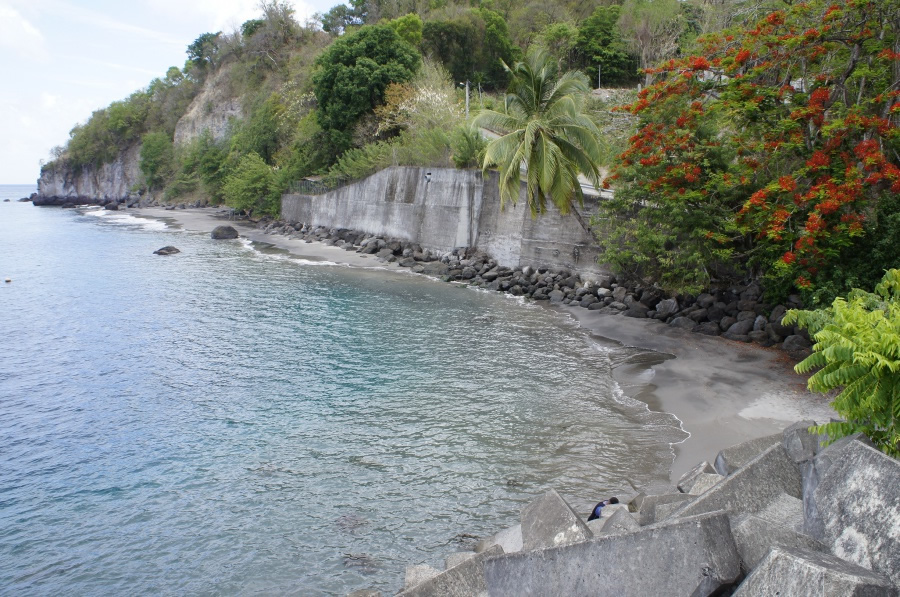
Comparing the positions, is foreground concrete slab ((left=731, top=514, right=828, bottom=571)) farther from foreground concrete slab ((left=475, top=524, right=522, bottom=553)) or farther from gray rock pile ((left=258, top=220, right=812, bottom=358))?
gray rock pile ((left=258, top=220, right=812, bottom=358))

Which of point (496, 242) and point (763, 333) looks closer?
point (763, 333)

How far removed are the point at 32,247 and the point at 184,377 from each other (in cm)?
3692

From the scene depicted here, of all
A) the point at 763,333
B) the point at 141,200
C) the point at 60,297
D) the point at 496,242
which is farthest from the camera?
the point at 141,200

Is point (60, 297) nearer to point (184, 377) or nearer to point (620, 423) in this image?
point (184, 377)

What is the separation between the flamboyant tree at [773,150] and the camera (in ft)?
52.2

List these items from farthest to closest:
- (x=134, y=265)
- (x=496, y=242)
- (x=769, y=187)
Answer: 1. (x=134, y=265)
2. (x=496, y=242)
3. (x=769, y=187)

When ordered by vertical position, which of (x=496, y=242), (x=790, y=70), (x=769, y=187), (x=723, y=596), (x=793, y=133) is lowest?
(x=723, y=596)

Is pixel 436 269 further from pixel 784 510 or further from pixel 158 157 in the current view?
pixel 158 157

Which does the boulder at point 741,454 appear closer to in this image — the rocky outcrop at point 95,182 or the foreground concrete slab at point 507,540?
the foreground concrete slab at point 507,540

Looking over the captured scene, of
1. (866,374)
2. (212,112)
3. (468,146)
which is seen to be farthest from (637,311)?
(212,112)

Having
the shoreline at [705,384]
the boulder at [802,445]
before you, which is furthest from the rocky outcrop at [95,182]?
the boulder at [802,445]

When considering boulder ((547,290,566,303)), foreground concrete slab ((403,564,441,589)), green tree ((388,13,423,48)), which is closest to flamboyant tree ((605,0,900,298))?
boulder ((547,290,566,303))

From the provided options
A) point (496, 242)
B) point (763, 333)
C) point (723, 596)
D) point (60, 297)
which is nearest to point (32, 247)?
point (60, 297)

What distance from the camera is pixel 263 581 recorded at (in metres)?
8.99
